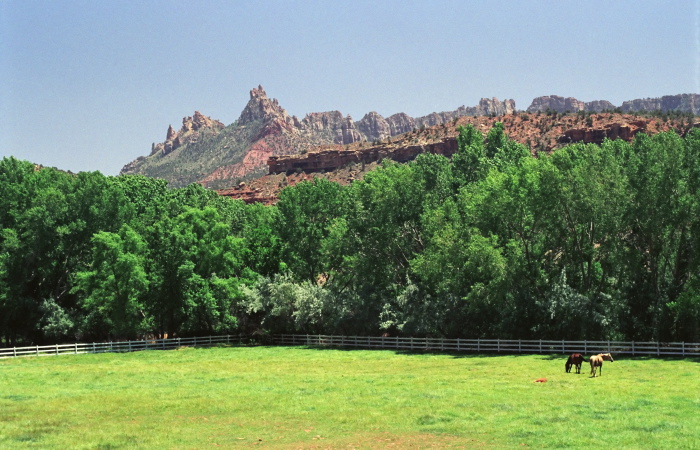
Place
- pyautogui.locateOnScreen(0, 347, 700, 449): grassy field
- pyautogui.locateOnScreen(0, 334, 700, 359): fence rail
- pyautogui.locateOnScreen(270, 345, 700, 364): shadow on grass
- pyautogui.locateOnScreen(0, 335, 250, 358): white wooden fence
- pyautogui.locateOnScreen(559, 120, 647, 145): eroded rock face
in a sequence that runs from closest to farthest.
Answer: pyautogui.locateOnScreen(0, 347, 700, 449): grassy field, pyautogui.locateOnScreen(270, 345, 700, 364): shadow on grass, pyautogui.locateOnScreen(0, 334, 700, 359): fence rail, pyautogui.locateOnScreen(0, 335, 250, 358): white wooden fence, pyautogui.locateOnScreen(559, 120, 647, 145): eroded rock face

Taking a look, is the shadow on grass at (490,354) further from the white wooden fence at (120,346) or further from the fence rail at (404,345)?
the white wooden fence at (120,346)

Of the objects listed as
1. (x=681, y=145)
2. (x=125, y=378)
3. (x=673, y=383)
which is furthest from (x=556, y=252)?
(x=125, y=378)

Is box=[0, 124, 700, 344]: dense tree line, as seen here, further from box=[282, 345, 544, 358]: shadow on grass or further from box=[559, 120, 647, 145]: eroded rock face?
box=[559, 120, 647, 145]: eroded rock face

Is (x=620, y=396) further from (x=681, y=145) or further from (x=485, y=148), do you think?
(x=485, y=148)

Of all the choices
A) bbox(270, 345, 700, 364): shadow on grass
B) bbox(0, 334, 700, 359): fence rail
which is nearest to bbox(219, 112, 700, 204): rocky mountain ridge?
bbox(0, 334, 700, 359): fence rail

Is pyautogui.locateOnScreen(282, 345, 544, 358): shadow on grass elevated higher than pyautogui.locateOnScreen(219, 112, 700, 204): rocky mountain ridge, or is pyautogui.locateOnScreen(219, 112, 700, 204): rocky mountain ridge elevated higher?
pyautogui.locateOnScreen(219, 112, 700, 204): rocky mountain ridge

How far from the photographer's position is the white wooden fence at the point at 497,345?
43344 millimetres

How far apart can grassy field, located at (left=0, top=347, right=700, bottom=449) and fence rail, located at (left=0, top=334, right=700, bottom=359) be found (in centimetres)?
284

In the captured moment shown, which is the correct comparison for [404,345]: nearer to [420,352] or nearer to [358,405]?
[420,352]

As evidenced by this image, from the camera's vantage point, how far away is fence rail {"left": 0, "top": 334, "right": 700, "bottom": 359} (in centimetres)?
4384

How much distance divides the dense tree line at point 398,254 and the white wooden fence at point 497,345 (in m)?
1.16

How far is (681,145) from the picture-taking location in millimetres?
45469

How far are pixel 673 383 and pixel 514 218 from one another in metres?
21.9

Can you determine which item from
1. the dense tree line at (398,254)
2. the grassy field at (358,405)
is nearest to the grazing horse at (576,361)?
the grassy field at (358,405)
